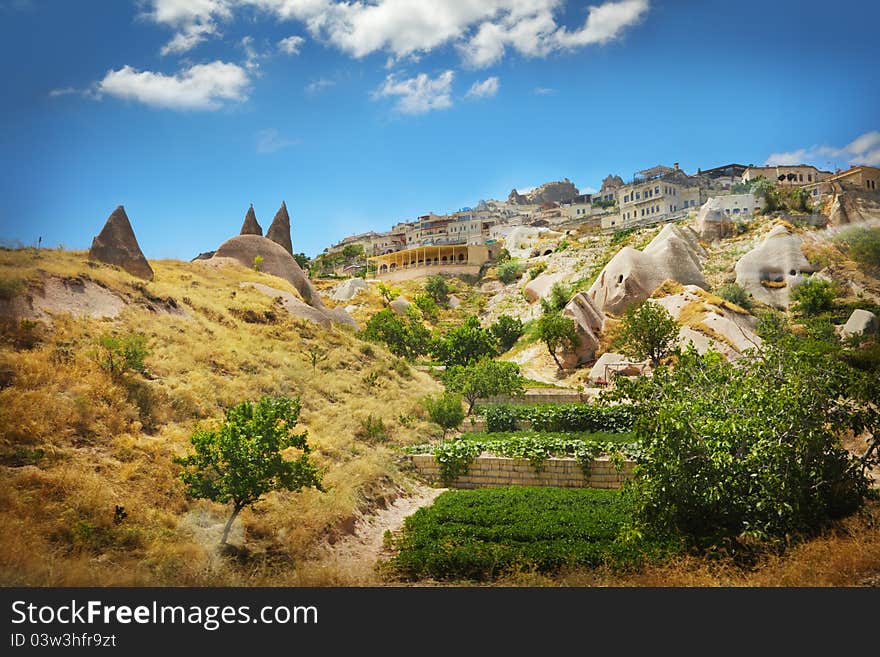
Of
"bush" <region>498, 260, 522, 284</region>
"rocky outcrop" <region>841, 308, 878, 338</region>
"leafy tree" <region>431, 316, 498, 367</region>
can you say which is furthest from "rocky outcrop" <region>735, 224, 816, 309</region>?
"bush" <region>498, 260, 522, 284</region>

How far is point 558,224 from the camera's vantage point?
7212cm

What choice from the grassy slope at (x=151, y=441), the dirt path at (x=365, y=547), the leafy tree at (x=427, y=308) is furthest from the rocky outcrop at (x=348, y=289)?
the dirt path at (x=365, y=547)

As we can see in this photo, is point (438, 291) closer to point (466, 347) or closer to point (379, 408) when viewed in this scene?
point (466, 347)

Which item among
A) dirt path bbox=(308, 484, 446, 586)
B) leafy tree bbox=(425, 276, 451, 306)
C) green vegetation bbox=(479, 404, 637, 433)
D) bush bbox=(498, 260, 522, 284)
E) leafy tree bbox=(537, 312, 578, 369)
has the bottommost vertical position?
dirt path bbox=(308, 484, 446, 586)

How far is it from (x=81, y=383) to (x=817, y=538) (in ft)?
39.7

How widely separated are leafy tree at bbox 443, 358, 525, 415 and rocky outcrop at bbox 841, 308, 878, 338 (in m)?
10.6

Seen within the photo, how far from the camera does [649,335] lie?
2505cm

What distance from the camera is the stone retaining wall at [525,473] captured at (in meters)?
13.4


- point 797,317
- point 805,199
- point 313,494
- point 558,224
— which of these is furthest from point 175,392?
point 558,224

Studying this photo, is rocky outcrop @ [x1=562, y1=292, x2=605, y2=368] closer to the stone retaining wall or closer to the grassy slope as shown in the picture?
the grassy slope

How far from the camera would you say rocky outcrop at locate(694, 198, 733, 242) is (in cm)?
4222

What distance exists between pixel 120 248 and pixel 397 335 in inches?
646

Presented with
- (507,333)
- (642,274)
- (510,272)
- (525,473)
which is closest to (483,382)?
(525,473)

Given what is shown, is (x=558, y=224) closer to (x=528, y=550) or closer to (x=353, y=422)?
(x=353, y=422)
